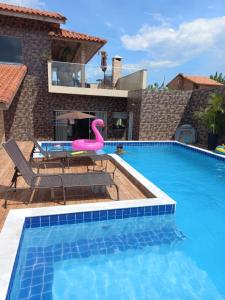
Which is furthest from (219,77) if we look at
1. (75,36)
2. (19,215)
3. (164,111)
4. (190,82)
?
(19,215)

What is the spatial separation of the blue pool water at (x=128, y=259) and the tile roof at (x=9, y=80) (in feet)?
20.2

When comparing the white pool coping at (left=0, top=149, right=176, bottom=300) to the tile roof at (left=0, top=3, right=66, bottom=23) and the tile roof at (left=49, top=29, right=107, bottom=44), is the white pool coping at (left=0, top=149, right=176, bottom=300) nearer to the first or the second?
the tile roof at (left=49, top=29, right=107, bottom=44)

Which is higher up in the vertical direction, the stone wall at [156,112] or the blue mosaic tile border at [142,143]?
the stone wall at [156,112]

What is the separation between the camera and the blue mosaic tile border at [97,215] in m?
5.00

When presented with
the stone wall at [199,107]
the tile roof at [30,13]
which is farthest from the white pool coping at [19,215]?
the tile roof at [30,13]

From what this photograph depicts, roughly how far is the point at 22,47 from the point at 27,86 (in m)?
2.39

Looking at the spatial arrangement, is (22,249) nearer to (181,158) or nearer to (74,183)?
(74,183)

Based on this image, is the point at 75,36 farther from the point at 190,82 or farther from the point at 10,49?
the point at 190,82

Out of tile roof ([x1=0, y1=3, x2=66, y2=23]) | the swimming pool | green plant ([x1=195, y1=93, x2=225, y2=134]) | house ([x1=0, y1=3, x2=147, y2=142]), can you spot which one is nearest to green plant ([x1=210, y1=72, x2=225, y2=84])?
house ([x1=0, y1=3, x2=147, y2=142])

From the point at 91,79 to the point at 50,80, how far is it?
2776 mm

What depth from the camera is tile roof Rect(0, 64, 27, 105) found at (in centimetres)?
946

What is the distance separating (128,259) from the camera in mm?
4371

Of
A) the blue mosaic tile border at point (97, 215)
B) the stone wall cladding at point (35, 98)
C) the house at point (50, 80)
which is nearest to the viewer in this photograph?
the blue mosaic tile border at point (97, 215)

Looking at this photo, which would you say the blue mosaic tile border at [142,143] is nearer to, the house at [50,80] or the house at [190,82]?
the house at [50,80]
